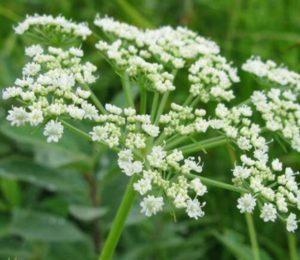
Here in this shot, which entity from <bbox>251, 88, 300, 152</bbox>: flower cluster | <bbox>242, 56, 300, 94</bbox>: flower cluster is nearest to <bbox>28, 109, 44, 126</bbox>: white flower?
<bbox>251, 88, 300, 152</bbox>: flower cluster

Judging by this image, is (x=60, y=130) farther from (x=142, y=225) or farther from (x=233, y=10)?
(x=233, y=10)

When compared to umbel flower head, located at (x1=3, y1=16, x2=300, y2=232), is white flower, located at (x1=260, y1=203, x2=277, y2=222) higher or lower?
lower

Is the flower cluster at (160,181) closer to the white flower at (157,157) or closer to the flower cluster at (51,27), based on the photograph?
the white flower at (157,157)

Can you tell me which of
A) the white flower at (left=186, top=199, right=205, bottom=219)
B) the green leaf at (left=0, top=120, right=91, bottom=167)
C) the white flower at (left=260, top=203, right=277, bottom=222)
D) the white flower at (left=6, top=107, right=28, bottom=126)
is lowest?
the white flower at (left=186, top=199, right=205, bottom=219)

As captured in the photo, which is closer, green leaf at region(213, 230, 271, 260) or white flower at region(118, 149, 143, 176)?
white flower at region(118, 149, 143, 176)

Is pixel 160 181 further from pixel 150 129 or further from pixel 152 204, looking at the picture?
pixel 150 129

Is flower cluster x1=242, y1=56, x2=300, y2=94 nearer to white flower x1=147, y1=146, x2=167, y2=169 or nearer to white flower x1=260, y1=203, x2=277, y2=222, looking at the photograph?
white flower x1=260, y1=203, x2=277, y2=222

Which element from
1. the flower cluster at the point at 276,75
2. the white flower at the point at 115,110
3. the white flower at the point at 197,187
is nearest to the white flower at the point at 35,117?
the white flower at the point at 115,110
